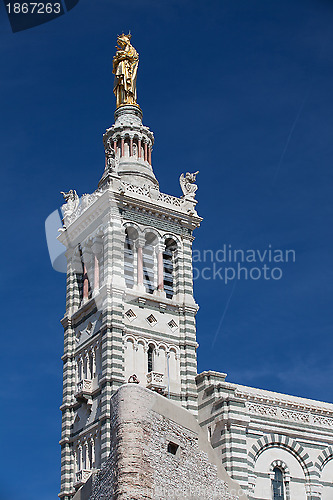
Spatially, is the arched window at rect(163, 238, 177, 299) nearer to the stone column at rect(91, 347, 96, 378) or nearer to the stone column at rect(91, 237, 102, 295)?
the stone column at rect(91, 237, 102, 295)

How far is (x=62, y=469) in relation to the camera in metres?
40.2

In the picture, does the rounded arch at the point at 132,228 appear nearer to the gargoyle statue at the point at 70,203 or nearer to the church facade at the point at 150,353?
the church facade at the point at 150,353

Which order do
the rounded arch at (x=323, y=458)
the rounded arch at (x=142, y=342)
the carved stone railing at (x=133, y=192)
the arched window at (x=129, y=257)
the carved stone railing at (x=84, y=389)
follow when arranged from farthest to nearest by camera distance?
1. the carved stone railing at (x=133, y=192)
2. the arched window at (x=129, y=257)
3. the rounded arch at (x=142, y=342)
4. the rounded arch at (x=323, y=458)
5. the carved stone railing at (x=84, y=389)

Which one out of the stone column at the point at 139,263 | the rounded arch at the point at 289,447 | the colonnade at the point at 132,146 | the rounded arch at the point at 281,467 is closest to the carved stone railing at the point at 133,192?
the stone column at the point at 139,263

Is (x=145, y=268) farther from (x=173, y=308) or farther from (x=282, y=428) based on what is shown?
(x=282, y=428)

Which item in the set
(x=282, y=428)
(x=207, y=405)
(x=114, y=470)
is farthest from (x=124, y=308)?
(x=114, y=470)

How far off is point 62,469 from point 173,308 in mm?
9180

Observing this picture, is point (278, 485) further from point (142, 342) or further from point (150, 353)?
point (142, 342)

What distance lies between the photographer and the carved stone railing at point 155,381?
1576 inches

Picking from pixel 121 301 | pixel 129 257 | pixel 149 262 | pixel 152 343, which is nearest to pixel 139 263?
pixel 129 257

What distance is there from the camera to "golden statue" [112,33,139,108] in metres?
50.9

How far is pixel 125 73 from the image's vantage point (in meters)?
50.9

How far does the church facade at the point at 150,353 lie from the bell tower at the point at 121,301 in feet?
0.18

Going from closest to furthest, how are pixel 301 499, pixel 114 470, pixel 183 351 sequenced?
1. pixel 114 470
2. pixel 301 499
3. pixel 183 351
